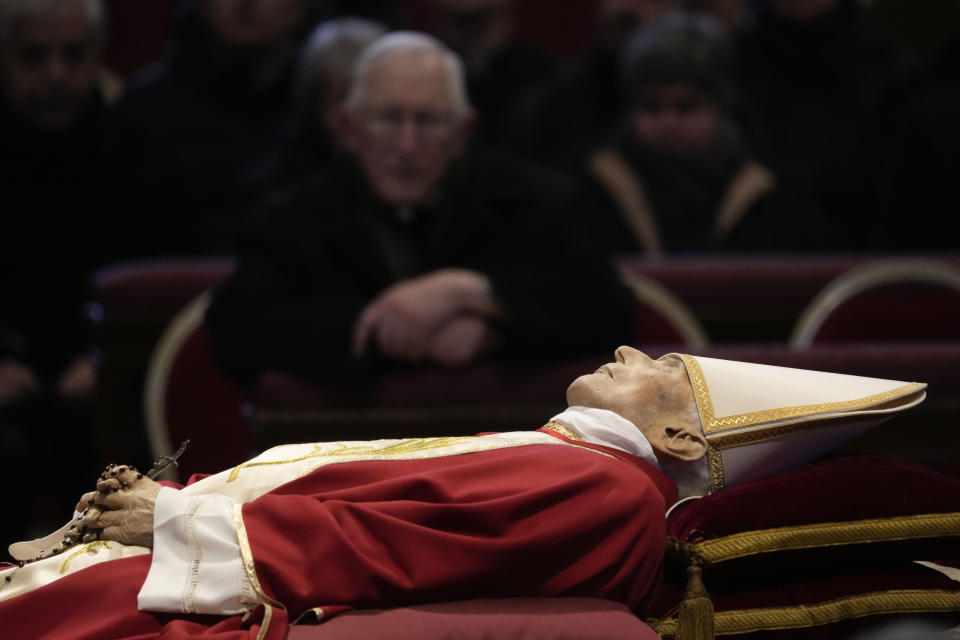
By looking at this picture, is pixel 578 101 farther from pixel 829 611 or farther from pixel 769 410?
pixel 829 611

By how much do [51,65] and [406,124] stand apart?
145 cm

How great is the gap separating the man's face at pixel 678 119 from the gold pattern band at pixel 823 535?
2521mm

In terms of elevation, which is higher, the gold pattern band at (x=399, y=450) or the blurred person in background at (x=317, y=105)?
→ the blurred person in background at (x=317, y=105)

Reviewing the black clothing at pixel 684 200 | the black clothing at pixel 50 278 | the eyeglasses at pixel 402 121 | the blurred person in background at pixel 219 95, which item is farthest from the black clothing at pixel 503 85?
the black clothing at pixel 50 278

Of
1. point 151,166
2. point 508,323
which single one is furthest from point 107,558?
point 151,166

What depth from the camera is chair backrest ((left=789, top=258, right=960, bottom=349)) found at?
465cm

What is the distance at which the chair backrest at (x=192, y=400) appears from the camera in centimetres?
470

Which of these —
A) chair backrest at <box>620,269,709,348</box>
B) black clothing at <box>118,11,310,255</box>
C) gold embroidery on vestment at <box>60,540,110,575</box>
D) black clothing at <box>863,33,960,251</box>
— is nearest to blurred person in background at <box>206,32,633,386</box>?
chair backrest at <box>620,269,709,348</box>

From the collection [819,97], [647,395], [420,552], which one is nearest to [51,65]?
[819,97]

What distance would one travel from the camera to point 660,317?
4.77 metres

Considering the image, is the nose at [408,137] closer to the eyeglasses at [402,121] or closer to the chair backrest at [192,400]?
the eyeglasses at [402,121]

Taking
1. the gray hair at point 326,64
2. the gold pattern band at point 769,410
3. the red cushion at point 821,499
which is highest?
the gray hair at point 326,64

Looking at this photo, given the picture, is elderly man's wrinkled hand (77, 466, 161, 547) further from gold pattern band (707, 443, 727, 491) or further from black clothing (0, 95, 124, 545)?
black clothing (0, 95, 124, 545)

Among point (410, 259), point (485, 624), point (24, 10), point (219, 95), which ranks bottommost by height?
point (485, 624)
